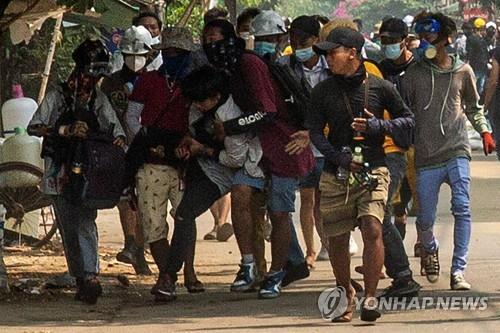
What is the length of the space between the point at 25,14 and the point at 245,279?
2.37 metres

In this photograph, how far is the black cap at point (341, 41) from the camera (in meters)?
10.3

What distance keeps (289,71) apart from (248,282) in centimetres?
147

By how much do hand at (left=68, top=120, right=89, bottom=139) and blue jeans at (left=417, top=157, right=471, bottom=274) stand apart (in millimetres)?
2262

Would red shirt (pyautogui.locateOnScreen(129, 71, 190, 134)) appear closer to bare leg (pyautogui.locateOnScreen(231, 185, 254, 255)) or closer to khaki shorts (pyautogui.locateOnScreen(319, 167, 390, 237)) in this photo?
bare leg (pyautogui.locateOnScreen(231, 185, 254, 255))

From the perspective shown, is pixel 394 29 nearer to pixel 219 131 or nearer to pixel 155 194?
pixel 219 131

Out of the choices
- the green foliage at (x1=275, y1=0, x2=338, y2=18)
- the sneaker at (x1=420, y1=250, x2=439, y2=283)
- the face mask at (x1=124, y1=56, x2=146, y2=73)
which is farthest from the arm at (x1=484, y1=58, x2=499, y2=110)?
the green foliage at (x1=275, y1=0, x2=338, y2=18)

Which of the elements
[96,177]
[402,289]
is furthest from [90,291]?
[402,289]

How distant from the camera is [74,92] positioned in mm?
11625

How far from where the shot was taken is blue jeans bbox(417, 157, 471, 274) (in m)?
11.6

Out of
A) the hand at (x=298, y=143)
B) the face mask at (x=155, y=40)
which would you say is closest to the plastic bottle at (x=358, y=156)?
the hand at (x=298, y=143)

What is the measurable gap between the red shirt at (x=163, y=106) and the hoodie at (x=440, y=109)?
1526mm

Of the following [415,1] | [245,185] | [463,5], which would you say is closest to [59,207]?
[245,185]

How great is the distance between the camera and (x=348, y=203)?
10312 mm

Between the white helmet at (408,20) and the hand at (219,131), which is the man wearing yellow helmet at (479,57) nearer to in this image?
the white helmet at (408,20)
